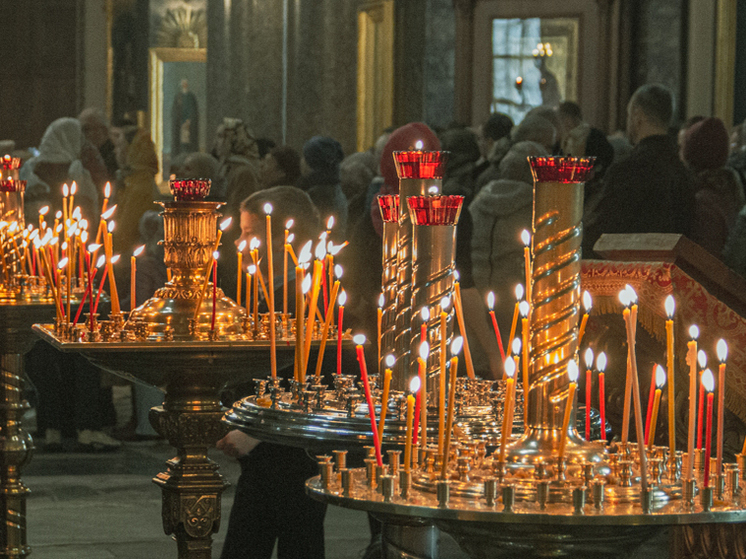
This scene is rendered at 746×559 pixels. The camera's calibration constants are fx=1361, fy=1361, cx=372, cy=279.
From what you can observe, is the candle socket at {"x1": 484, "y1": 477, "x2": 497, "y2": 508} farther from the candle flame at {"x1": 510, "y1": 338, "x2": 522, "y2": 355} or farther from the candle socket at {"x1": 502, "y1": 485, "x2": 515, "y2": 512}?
the candle flame at {"x1": 510, "y1": 338, "x2": 522, "y2": 355}

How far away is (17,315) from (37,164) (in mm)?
4026

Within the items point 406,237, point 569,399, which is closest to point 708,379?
point 569,399

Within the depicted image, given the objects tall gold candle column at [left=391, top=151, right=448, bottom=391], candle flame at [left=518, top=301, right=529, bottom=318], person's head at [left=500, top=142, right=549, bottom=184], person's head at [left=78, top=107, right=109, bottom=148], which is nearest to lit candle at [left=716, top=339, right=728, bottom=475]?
candle flame at [left=518, top=301, right=529, bottom=318]

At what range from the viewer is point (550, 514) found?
1.39 m

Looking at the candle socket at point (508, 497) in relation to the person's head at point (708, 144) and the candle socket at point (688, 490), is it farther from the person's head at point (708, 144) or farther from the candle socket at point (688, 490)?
the person's head at point (708, 144)

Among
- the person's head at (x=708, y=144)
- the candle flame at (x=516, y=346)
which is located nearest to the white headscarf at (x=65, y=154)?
the person's head at (x=708, y=144)

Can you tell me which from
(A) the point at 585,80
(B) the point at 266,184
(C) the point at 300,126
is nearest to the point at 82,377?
(B) the point at 266,184

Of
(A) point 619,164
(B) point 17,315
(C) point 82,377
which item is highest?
(A) point 619,164

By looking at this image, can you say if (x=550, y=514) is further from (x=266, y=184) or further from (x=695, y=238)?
(x=266, y=184)

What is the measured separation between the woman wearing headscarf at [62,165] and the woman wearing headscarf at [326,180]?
154 cm

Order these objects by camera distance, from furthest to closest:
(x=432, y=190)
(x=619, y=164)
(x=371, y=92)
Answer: (x=371, y=92) < (x=619, y=164) < (x=432, y=190)

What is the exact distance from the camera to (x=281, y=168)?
6641mm

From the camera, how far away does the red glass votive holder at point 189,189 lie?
2.74 m

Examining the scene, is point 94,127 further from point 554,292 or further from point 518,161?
point 554,292
